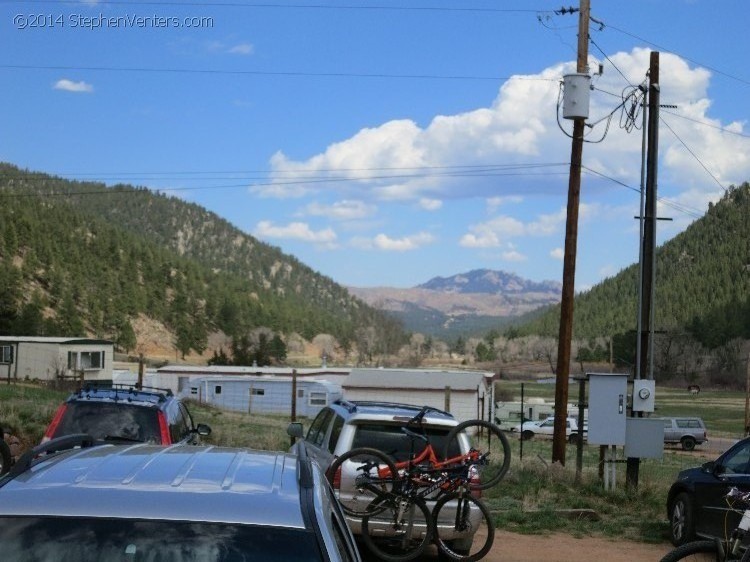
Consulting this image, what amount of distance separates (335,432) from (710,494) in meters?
4.48

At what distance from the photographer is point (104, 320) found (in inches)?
4498

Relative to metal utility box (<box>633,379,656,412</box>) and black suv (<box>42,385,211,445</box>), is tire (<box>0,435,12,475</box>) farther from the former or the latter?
metal utility box (<box>633,379,656,412</box>)

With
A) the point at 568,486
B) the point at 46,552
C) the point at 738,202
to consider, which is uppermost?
the point at 738,202

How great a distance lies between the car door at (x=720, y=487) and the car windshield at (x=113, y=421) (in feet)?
20.7

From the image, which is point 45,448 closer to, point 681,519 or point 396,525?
point 396,525

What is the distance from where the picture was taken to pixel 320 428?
12.9 meters

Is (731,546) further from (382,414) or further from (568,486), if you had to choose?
(568,486)

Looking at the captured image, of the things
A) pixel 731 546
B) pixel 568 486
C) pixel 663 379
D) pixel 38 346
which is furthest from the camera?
pixel 663 379

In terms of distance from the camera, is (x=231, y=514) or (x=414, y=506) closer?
(x=231, y=514)

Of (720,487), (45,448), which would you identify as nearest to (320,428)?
(720,487)

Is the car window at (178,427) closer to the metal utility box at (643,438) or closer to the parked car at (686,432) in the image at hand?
the metal utility box at (643,438)

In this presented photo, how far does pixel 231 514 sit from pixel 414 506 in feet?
23.6

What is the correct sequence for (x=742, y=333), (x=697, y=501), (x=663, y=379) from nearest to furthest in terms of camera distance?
1. (x=697, y=501)
2. (x=663, y=379)
3. (x=742, y=333)

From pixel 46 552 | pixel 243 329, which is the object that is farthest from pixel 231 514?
pixel 243 329
